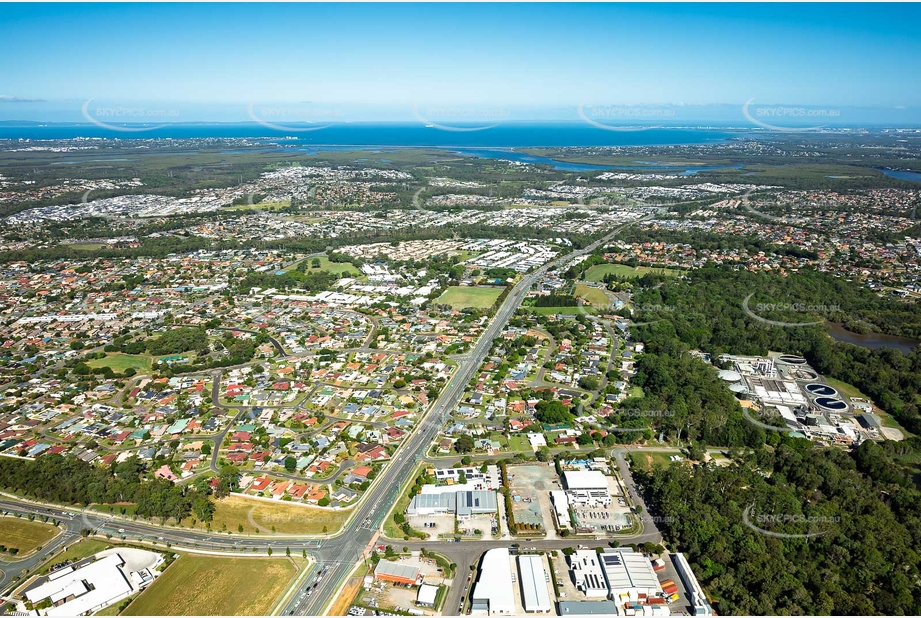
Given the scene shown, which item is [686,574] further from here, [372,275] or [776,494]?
[372,275]

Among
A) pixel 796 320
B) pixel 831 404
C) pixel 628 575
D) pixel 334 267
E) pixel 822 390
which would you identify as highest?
pixel 334 267

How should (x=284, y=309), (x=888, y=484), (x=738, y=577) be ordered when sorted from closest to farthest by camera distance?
(x=738, y=577)
(x=888, y=484)
(x=284, y=309)

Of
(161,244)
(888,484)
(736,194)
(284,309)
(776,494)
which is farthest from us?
(736,194)

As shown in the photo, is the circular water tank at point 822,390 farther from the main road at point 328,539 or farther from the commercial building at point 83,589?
the commercial building at point 83,589

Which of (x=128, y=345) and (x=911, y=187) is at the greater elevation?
→ (x=911, y=187)

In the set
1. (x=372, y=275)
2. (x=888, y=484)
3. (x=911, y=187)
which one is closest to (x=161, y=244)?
(x=372, y=275)

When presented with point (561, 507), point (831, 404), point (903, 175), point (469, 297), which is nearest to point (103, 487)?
point (561, 507)

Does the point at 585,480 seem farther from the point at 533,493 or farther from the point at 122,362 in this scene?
the point at 122,362

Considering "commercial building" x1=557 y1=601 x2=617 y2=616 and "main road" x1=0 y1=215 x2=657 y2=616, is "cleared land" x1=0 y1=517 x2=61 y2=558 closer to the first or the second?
"main road" x1=0 y1=215 x2=657 y2=616
